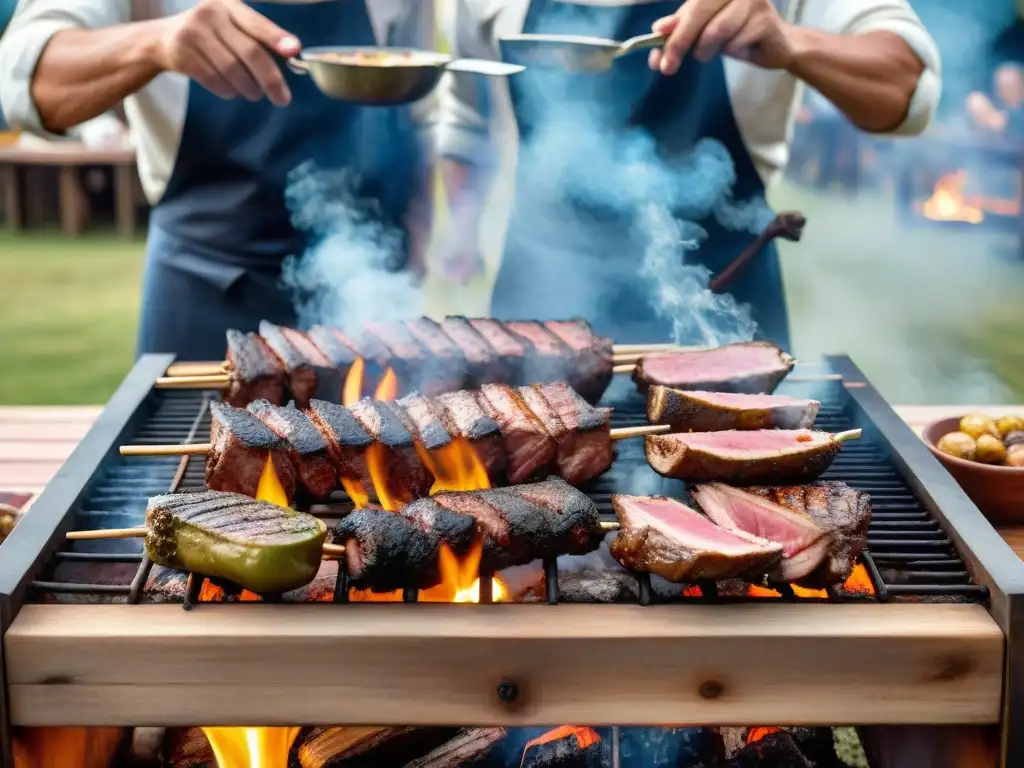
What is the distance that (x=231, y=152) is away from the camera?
434 cm

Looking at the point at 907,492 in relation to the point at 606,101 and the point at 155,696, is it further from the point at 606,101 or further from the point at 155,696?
the point at 606,101

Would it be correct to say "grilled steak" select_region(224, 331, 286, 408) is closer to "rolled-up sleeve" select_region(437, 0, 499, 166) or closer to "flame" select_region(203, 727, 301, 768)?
"flame" select_region(203, 727, 301, 768)

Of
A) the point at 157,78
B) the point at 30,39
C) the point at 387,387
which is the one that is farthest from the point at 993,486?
the point at 30,39

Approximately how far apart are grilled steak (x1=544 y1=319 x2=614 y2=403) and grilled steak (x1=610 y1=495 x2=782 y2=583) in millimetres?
886

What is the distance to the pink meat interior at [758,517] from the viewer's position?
2.44m

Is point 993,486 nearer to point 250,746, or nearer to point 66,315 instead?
point 250,746

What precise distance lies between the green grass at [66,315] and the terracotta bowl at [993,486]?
713 centimetres

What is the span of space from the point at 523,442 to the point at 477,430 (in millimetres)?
144

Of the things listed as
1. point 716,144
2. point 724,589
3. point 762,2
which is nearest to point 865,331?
point 716,144

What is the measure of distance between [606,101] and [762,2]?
1072 millimetres

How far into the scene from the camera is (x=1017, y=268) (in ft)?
42.1

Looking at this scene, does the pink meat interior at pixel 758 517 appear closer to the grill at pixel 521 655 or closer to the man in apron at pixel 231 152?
the grill at pixel 521 655

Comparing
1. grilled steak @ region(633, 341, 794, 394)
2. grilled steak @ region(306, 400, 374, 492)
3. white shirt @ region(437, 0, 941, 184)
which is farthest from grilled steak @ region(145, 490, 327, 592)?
white shirt @ region(437, 0, 941, 184)

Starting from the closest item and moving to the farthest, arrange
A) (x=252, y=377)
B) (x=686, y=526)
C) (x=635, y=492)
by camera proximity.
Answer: (x=686, y=526), (x=635, y=492), (x=252, y=377)
